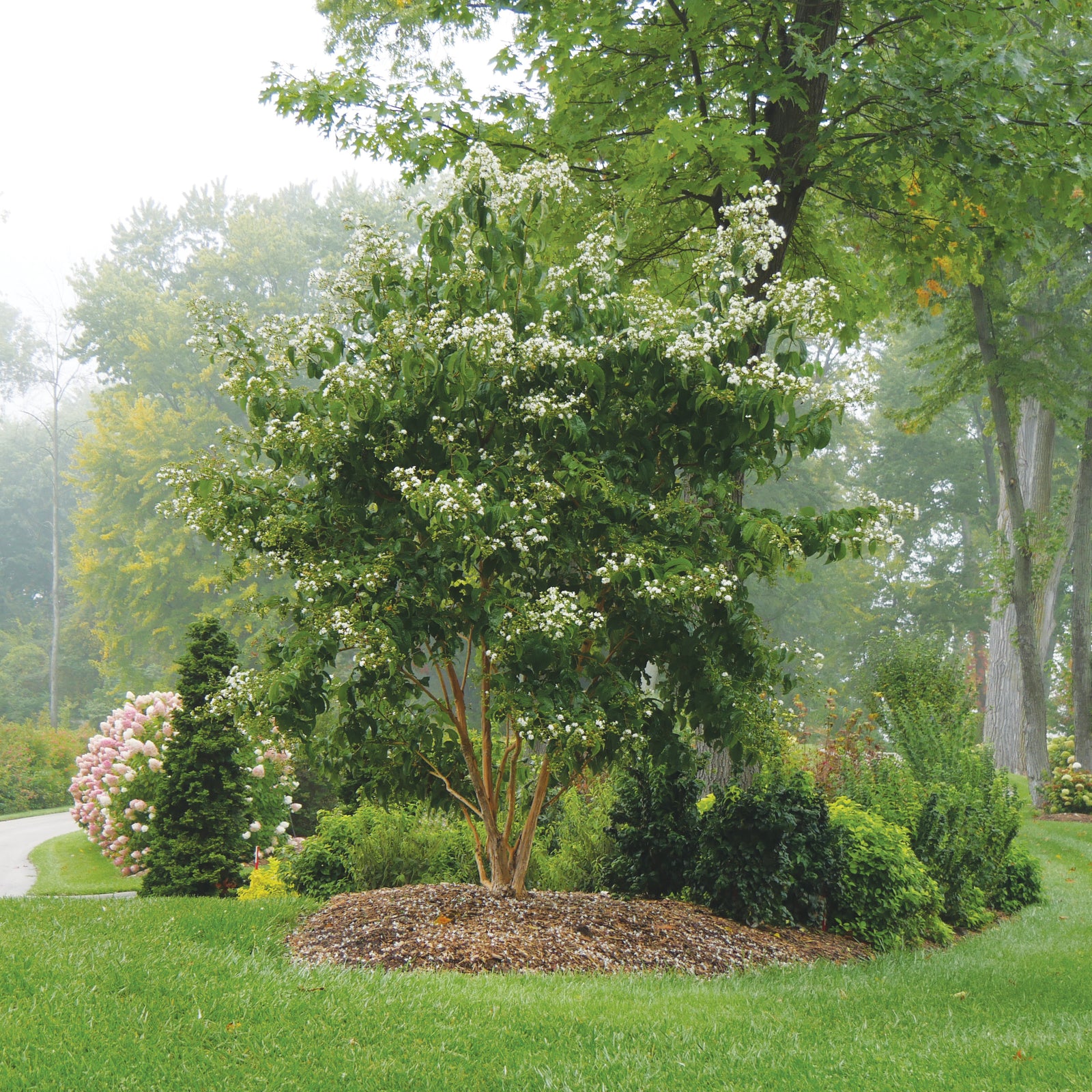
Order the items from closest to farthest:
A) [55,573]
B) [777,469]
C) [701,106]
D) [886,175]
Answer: [777,469], [701,106], [886,175], [55,573]

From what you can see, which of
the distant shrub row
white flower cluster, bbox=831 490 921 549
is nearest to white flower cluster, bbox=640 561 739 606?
white flower cluster, bbox=831 490 921 549

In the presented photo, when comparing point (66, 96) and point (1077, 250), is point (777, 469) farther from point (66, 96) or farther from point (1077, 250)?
point (66, 96)

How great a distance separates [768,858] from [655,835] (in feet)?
2.98

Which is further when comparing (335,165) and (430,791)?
(335,165)

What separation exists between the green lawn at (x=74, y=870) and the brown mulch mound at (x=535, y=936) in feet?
21.2

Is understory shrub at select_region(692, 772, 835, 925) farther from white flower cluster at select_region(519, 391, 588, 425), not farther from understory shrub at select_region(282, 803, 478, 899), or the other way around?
white flower cluster at select_region(519, 391, 588, 425)

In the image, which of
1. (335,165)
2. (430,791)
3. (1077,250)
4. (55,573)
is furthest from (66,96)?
(430,791)

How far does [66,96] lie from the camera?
202 ft

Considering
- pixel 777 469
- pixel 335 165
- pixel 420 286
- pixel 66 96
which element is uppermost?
pixel 66 96

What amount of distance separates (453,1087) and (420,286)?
Result: 4165 millimetres

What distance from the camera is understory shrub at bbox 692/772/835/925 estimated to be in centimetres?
631

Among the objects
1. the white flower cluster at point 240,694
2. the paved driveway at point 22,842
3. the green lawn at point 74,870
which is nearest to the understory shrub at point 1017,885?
the white flower cluster at point 240,694

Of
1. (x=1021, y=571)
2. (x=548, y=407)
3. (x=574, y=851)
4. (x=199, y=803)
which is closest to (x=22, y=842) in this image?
(x=199, y=803)

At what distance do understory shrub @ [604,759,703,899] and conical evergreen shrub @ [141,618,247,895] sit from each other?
318 cm
